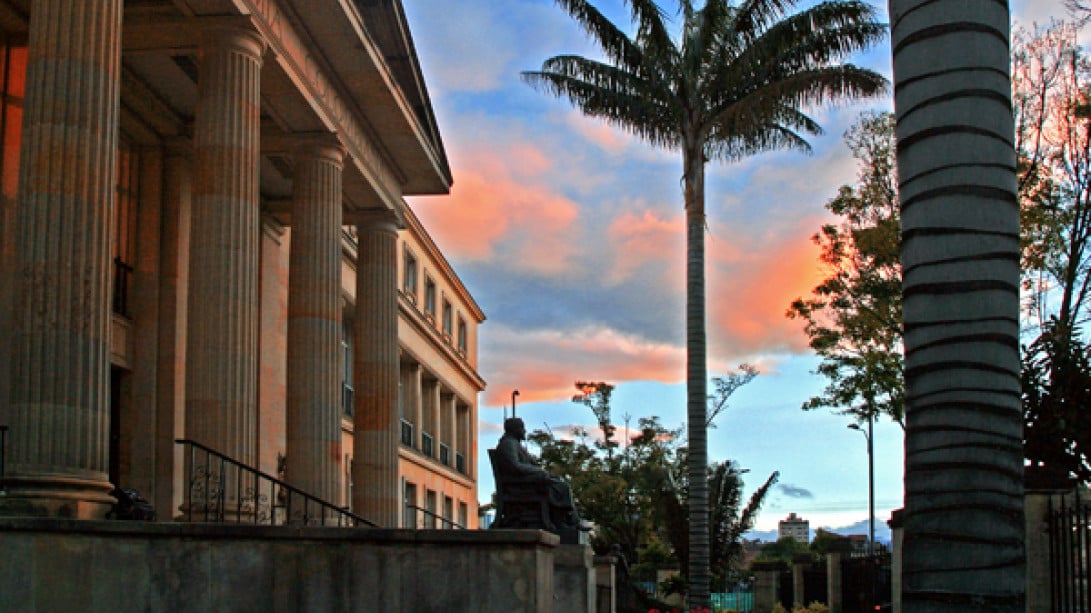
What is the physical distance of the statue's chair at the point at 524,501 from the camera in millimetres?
16141

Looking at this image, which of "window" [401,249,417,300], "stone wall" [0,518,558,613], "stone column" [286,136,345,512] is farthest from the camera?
"window" [401,249,417,300]

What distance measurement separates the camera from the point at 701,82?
2681 cm

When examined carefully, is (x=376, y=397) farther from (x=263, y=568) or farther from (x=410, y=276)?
(x=410, y=276)

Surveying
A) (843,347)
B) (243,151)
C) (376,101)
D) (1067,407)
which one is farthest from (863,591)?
(243,151)

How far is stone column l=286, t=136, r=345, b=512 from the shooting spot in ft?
67.1

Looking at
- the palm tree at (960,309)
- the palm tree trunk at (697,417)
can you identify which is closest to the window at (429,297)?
the palm tree trunk at (697,417)

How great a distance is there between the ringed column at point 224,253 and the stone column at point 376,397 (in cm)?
771

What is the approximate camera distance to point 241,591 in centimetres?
1181

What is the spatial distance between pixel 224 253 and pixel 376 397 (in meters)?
8.69

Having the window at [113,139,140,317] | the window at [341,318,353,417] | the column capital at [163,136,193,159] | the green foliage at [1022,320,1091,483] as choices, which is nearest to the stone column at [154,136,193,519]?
the column capital at [163,136,193,159]

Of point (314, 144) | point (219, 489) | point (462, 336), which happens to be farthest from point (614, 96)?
point (462, 336)

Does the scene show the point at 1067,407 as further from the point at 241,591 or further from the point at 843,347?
the point at 843,347

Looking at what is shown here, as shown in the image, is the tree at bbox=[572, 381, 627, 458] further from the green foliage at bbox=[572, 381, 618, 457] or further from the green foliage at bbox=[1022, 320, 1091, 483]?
the green foliage at bbox=[1022, 320, 1091, 483]

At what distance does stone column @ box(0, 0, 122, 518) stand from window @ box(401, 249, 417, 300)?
27.0 meters
